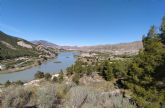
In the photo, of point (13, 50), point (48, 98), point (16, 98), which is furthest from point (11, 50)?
point (48, 98)

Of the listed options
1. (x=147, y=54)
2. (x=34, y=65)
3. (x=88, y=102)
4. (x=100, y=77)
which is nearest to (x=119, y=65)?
(x=100, y=77)

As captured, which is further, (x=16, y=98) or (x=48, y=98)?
(x=16, y=98)

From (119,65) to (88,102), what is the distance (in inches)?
972

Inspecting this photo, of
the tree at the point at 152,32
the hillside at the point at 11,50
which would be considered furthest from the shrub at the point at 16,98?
the hillside at the point at 11,50

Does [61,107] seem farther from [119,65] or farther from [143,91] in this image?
[119,65]

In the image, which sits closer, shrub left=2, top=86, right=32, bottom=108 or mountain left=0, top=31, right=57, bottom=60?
shrub left=2, top=86, right=32, bottom=108

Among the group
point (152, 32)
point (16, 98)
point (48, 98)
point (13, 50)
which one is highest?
point (152, 32)

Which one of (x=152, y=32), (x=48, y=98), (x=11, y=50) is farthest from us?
(x=11, y=50)

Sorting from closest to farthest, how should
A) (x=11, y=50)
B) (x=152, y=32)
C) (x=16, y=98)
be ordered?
1. (x=16, y=98)
2. (x=152, y=32)
3. (x=11, y=50)

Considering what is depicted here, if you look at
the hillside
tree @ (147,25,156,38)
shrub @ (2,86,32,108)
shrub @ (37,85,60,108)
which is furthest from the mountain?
shrub @ (37,85,60,108)

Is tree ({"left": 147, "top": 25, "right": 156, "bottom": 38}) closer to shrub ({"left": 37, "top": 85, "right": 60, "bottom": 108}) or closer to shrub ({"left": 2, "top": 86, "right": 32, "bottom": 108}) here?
shrub ({"left": 37, "top": 85, "right": 60, "bottom": 108})

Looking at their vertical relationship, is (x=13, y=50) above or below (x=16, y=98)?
below

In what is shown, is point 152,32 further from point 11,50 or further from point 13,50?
point 13,50

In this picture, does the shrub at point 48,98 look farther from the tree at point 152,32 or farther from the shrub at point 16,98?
the tree at point 152,32
